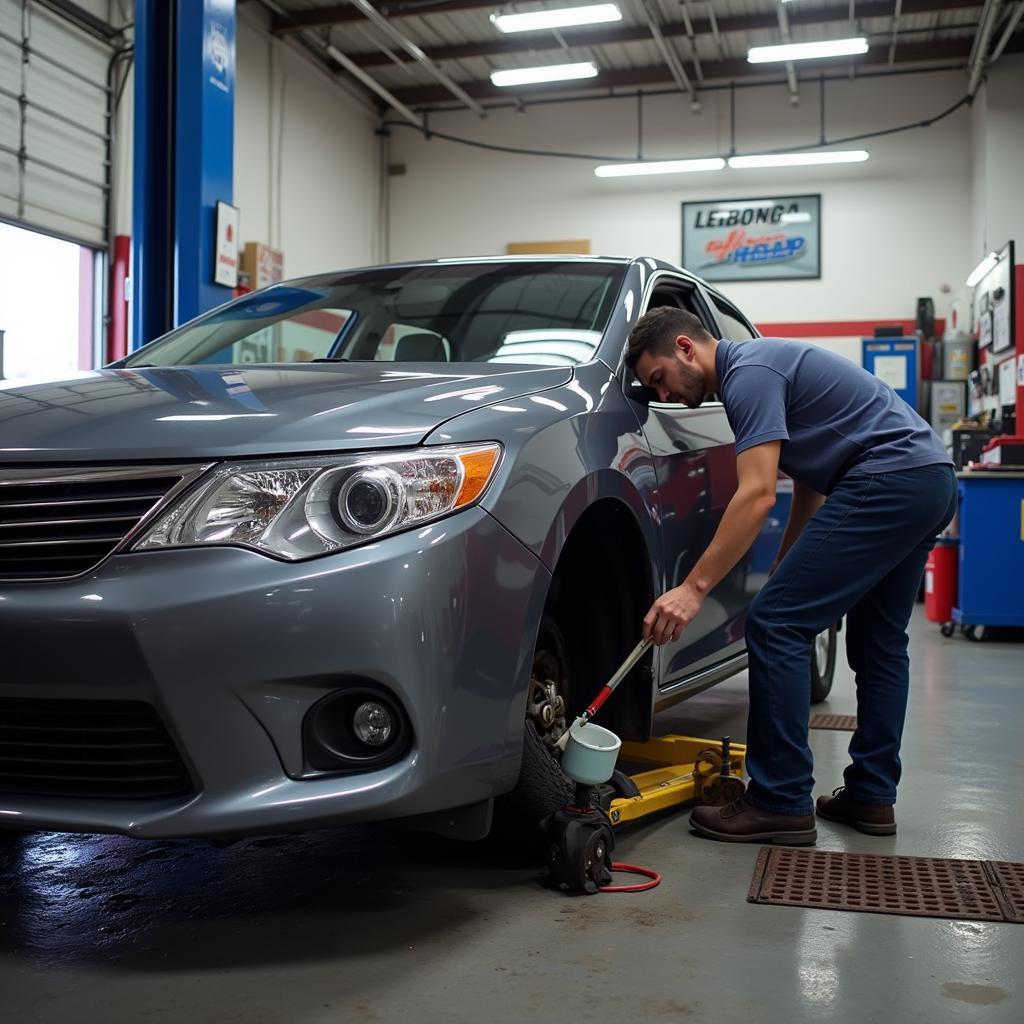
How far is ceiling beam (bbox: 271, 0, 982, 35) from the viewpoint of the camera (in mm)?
12656

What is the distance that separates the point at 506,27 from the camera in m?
11.8

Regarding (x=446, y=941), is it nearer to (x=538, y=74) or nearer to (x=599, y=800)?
(x=599, y=800)

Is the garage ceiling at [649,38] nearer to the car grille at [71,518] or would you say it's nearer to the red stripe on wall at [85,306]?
the red stripe on wall at [85,306]

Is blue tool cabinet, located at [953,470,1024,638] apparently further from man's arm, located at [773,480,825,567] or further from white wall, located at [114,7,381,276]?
white wall, located at [114,7,381,276]

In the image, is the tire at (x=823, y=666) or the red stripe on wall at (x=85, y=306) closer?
the tire at (x=823, y=666)

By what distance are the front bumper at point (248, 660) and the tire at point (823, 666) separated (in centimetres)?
297

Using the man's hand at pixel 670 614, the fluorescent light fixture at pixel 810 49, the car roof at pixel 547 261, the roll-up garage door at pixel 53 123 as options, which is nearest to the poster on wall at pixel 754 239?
the fluorescent light fixture at pixel 810 49

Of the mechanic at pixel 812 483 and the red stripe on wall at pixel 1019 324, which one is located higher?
the red stripe on wall at pixel 1019 324

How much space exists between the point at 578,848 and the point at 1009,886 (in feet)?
2.94

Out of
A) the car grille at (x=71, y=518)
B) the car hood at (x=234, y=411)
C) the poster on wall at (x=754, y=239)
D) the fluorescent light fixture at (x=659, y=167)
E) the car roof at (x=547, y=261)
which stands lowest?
the car grille at (x=71, y=518)

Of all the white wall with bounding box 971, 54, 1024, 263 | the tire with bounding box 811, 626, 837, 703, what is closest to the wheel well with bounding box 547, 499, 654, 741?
the tire with bounding box 811, 626, 837, 703

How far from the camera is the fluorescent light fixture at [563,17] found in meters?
11.5

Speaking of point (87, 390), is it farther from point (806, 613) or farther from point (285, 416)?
point (806, 613)

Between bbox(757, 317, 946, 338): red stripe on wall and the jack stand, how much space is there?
13.2m
